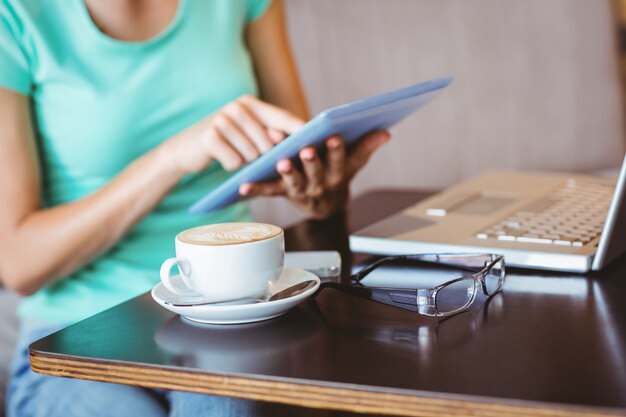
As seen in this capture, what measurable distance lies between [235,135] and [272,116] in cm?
4

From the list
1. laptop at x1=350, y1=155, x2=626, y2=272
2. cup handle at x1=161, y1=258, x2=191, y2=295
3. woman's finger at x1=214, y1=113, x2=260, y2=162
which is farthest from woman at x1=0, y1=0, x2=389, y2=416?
cup handle at x1=161, y1=258, x2=191, y2=295

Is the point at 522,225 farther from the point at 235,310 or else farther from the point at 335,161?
the point at 235,310

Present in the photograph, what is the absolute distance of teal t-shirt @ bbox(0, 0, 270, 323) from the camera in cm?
105

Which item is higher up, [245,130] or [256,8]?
[256,8]

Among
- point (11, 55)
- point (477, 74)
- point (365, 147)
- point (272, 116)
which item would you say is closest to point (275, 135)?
point (272, 116)

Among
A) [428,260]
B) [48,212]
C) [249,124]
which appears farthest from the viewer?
[48,212]

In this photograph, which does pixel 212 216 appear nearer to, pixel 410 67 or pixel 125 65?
pixel 125 65

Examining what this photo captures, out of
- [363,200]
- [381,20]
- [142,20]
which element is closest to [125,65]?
[142,20]

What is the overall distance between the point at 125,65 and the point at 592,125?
1116 millimetres

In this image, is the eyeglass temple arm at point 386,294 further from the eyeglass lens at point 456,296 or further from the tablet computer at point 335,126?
the tablet computer at point 335,126

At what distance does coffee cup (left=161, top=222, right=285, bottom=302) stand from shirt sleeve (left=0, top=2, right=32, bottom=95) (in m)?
0.48

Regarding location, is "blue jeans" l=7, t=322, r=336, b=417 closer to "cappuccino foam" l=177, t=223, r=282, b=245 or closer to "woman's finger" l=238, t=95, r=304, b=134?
"cappuccino foam" l=177, t=223, r=282, b=245

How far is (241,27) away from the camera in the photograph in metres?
1.28

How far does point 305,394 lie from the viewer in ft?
1.75
